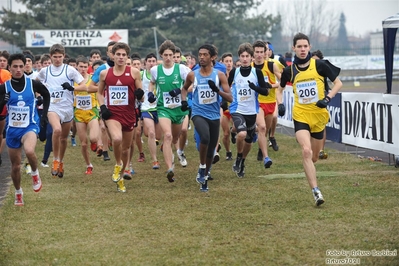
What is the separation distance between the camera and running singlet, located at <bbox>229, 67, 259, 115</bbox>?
12.6 meters

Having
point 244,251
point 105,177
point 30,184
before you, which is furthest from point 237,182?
point 244,251

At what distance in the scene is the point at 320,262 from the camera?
21.6ft

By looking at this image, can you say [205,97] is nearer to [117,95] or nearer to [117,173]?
[117,95]

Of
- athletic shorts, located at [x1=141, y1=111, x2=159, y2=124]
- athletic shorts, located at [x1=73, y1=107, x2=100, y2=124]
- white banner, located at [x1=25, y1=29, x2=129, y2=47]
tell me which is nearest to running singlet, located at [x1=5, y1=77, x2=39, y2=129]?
athletic shorts, located at [x1=73, y1=107, x2=100, y2=124]

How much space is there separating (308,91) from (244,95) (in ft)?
9.43

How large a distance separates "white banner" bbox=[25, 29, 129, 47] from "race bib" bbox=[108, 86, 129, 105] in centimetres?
3430

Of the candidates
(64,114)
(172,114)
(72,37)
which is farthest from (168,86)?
(72,37)

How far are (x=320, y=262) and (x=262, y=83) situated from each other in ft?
20.3

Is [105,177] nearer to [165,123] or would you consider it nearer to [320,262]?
[165,123]

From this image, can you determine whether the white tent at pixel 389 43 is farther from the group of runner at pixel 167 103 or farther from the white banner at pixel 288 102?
the white banner at pixel 288 102

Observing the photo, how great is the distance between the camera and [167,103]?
12273 mm

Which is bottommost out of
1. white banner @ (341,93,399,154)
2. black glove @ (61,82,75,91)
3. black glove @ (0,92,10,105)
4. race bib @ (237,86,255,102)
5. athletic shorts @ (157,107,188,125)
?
white banner @ (341,93,399,154)

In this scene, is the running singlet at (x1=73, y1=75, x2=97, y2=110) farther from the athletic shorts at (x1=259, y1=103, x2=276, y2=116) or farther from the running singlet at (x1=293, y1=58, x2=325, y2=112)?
the running singlet at (x1=293, y1=58, x2=325, y2=112)

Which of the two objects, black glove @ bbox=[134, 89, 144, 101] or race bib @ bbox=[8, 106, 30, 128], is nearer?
race bib @ bbox=[8, 106, 30, 128]
